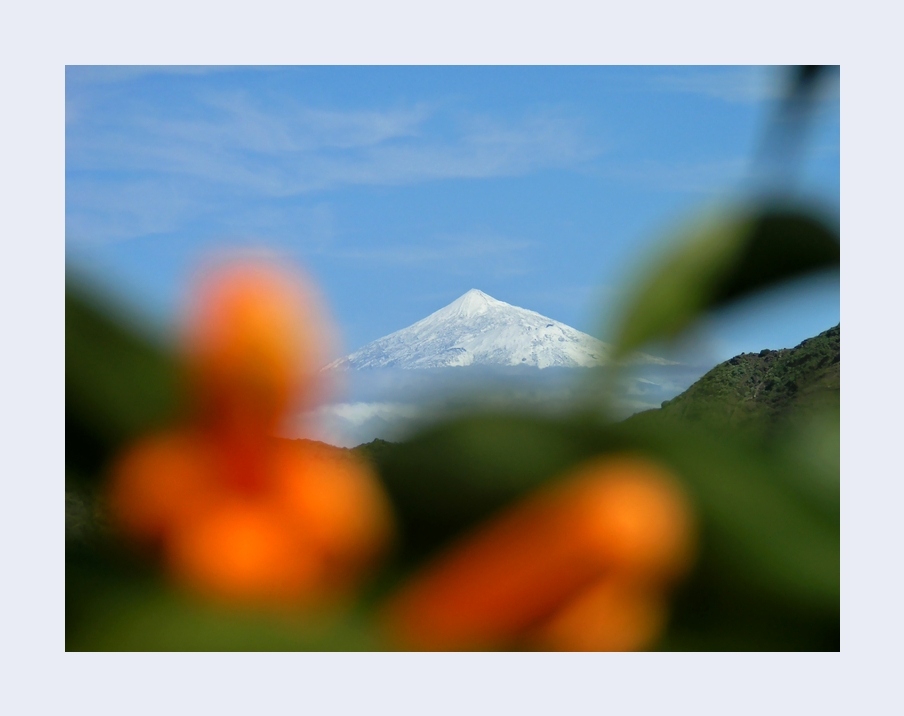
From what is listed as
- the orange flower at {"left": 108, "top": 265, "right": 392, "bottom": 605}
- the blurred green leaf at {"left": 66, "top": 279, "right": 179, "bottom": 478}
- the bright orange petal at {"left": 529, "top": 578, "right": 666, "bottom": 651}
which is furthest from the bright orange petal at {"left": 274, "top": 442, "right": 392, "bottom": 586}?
the bright orange petal at {"left": 529, "top": 578, "right": 666, "bottom": 651}

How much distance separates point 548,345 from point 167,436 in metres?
0.76

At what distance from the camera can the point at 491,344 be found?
80.0 inches

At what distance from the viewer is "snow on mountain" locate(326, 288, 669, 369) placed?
6.63 ft

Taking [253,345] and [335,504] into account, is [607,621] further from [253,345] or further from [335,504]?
[253,345]

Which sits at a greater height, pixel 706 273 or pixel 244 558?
pixel 706 273

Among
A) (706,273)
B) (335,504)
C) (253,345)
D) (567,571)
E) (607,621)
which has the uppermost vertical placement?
(706,273)

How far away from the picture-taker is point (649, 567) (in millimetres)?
1986

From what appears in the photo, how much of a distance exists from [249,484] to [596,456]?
2.21 feet

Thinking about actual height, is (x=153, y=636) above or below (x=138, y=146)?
below

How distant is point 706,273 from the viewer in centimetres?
205

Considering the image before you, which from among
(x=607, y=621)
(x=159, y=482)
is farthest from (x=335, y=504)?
(x=607, y=621)

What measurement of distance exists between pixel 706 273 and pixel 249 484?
984mm

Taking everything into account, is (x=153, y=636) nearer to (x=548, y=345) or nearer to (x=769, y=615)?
(x=548, y=345)
